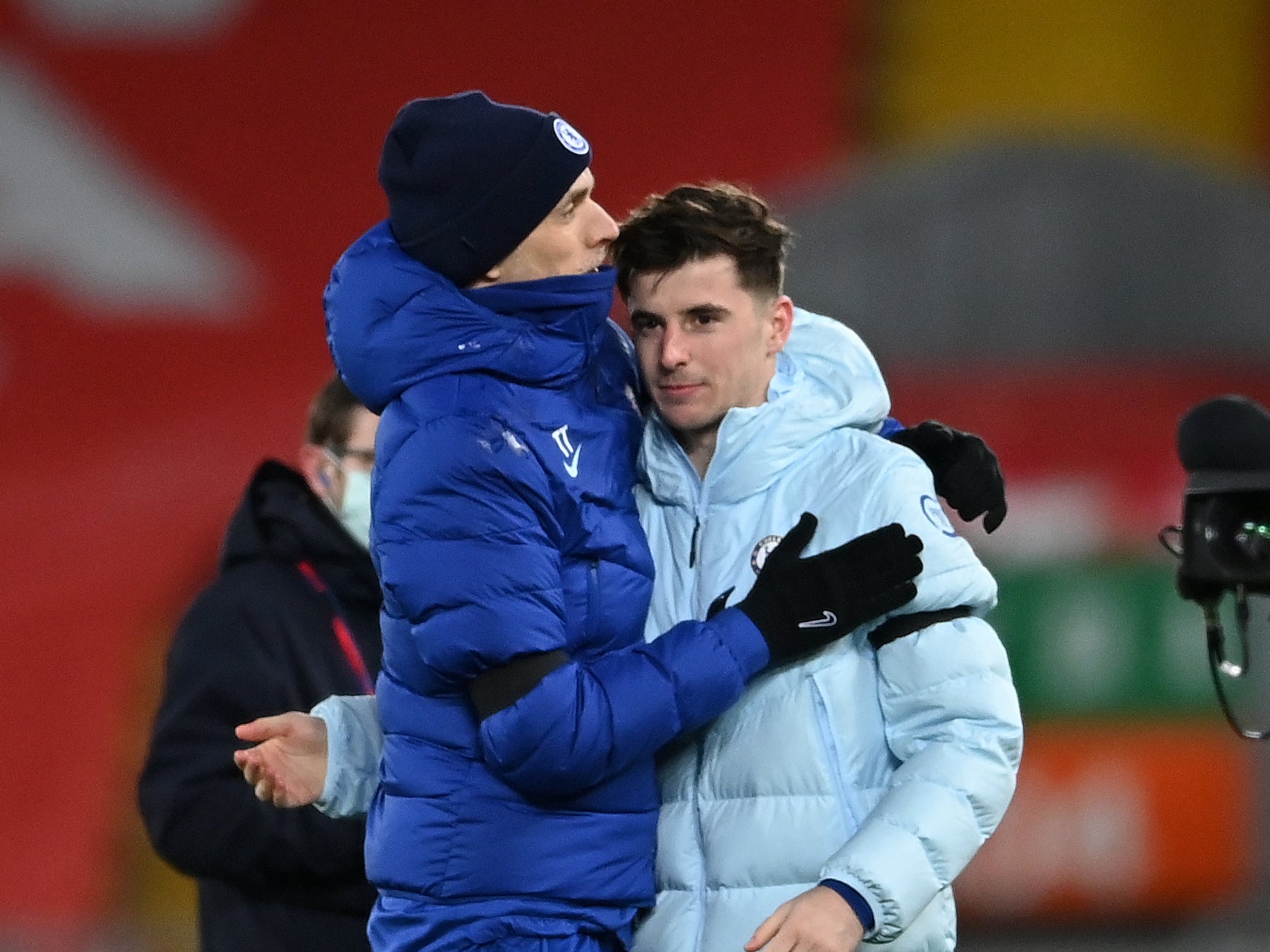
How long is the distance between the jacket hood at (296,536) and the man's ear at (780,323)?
29.7 inches

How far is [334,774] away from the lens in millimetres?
2068

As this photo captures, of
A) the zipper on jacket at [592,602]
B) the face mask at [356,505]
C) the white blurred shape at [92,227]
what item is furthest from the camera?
the white blurred shape at [92,227]

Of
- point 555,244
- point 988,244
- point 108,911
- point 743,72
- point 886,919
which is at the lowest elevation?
point 108,911

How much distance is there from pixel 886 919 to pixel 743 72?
4914mm

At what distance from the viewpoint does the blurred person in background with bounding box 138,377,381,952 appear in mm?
2430

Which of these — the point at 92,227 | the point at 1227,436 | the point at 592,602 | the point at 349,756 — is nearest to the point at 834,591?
the point at 592,602

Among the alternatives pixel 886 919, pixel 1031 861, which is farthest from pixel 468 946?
pixel 1031 861

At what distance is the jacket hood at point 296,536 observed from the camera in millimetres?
2566

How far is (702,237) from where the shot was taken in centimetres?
201

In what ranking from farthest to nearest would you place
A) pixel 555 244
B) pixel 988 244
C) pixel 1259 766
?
pixel 988 244, pixel 1259 766, pixel 555 244

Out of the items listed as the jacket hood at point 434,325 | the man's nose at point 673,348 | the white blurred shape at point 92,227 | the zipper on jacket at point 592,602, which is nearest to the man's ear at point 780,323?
the man's nose at point 673,348

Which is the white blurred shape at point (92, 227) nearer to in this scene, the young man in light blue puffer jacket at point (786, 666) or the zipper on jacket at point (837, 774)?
the young man in light blue puffer jacket at point (786, 666)

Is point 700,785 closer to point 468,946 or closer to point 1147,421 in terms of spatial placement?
point 468,946

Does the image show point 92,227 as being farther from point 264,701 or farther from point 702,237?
point 702,237
